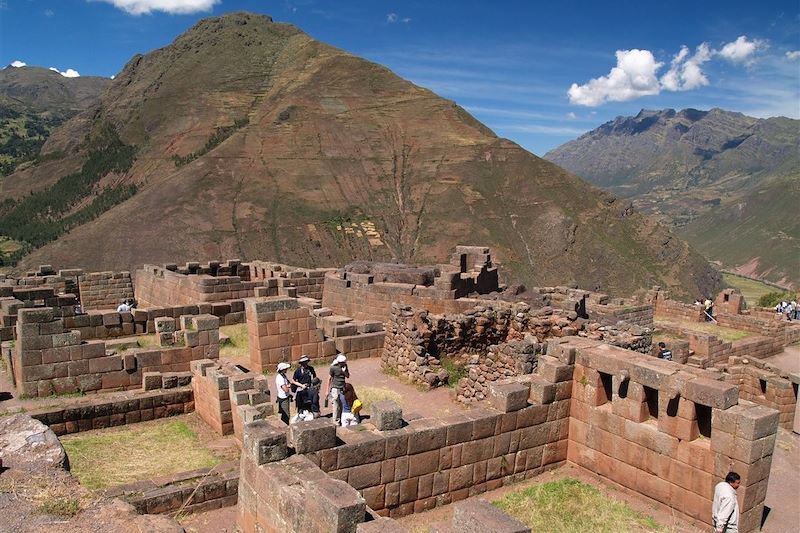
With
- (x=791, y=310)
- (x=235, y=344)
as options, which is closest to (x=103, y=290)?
(x=235, y=344)

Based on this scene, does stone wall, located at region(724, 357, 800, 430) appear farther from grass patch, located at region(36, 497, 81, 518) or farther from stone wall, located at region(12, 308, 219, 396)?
grass patch, located at region(36, 497, 81, 518)

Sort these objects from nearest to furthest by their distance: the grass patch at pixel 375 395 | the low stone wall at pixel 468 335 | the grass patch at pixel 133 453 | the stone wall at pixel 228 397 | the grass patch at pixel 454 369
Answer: the grass patch at pixel 133 453, the stone wall at pixel 228 397, the low stone wall at pixel 468 335, the grass patch at pixel 375 395, the grass patch at pixel 454 369

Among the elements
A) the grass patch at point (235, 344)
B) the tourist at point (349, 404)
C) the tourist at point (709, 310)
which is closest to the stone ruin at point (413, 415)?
the grass patch at point (235, 344)

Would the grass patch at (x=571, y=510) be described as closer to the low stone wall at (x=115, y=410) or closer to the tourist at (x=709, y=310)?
the low stone wall at (x=115, y=410)

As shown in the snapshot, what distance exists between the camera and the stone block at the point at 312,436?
7.63 m

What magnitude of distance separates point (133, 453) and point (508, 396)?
6.84 meters

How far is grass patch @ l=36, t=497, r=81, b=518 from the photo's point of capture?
21.4 feet

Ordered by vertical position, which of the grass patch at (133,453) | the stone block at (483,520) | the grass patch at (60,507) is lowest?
the grass patch at (133,453)

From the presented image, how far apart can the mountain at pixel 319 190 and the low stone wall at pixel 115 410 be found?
6618 centimetres

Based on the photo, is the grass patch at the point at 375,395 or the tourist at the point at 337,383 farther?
the grass patch at the point at 375,395

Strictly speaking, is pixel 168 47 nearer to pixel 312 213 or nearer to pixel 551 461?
pixel 312 213

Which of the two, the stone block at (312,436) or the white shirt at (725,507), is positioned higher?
the stone block at (312,436)

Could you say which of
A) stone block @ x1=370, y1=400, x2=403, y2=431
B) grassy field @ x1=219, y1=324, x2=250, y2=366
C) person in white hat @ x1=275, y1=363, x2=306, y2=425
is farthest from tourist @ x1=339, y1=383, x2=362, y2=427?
grassy field @ x1=219, y1=324, x2=250, y2=366

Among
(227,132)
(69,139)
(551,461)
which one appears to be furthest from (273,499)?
(69,139)
